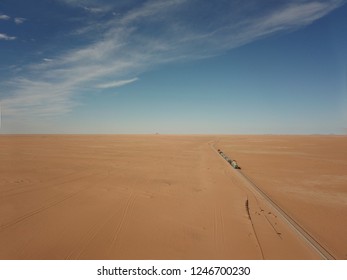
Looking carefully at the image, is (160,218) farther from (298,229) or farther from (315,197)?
(315,197)

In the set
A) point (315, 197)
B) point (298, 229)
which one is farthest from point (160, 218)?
point (315, 197)

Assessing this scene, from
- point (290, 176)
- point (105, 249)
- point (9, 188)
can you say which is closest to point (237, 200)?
point (105, 249)

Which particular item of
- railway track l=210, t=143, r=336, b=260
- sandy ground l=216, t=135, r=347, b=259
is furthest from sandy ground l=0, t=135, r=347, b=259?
railway track l=210, t=143, r=336, b=260

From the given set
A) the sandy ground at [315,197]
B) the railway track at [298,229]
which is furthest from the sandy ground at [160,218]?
the railway track at [298,229]

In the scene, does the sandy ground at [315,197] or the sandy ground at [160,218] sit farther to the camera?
the sandy ground at [315,197]

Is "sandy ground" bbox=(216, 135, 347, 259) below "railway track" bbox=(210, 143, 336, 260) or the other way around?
below

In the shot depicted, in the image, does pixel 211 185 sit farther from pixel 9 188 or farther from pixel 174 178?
pixel 9 188

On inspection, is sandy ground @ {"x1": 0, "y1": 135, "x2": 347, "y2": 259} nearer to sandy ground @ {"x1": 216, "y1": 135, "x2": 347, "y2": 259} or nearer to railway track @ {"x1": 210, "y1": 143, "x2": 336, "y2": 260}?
sandy ground @ {"x1": 216, "y1": 135, "x2": 347, "y2": 259}

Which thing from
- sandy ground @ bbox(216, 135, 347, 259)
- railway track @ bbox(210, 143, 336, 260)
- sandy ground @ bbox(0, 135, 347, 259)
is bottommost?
sandy ground @ bbox(216, 135, 347, 259)

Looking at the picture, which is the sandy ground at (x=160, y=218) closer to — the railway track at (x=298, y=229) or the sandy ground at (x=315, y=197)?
the sandy ground at (x=315, y=197)

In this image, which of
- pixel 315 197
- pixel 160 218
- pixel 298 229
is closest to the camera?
pixel 298 229

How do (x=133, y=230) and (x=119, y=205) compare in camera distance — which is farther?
(x=119, y=205)
